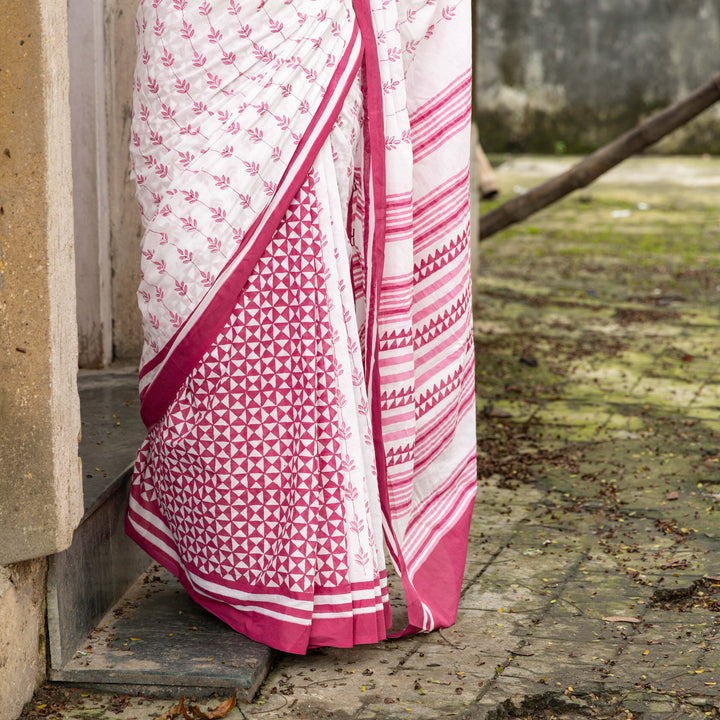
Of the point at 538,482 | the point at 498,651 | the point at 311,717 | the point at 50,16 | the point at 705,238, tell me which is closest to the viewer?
the point at 50,16

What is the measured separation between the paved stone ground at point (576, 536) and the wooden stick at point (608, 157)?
0.61 meters

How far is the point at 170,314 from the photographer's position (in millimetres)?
2645

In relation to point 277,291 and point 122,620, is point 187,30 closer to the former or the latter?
point 277,291

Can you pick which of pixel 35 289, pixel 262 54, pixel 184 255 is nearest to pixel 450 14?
pixel 262 54

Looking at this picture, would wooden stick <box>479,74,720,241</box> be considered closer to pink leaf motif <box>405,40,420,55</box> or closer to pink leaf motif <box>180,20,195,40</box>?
pink leaf motif <box>405,40,420,55</box>

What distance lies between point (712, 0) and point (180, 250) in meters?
11.9

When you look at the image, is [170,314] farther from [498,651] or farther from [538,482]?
[538,482]

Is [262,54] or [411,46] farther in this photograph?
[411,46]

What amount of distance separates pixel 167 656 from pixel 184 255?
36.2 inches

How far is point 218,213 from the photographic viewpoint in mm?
2576

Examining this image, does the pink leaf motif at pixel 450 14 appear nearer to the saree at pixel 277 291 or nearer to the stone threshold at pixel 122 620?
the saree at pixel 277 291

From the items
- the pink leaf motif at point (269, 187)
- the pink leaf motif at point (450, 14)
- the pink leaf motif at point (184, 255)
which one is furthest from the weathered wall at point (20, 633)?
the pink leaf motif at point (450, 14)

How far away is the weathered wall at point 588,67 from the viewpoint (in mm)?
13117

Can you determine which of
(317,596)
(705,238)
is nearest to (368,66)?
(317,596)
